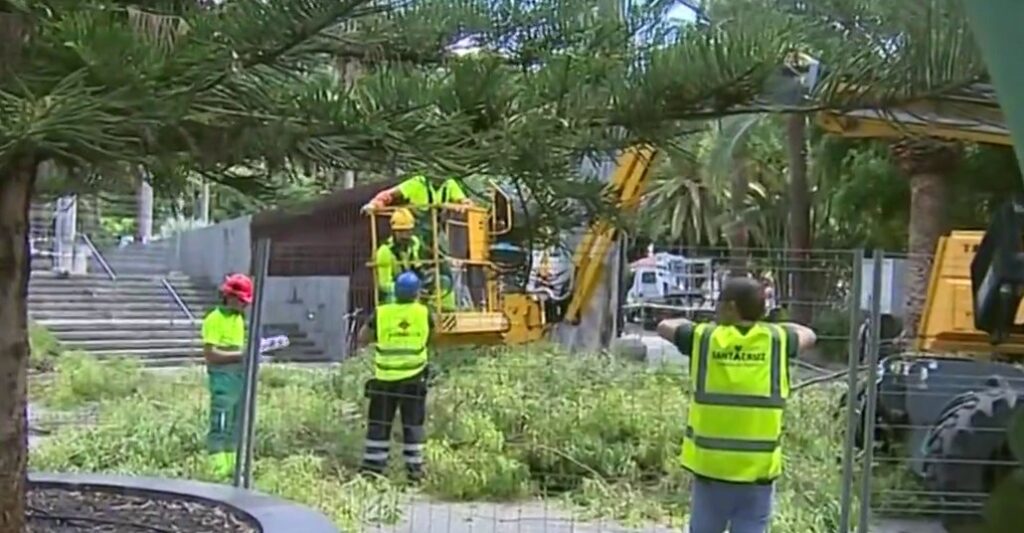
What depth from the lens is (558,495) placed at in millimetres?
6281

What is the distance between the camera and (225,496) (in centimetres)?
326

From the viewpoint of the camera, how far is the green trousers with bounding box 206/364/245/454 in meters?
5.95

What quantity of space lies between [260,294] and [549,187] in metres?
2.69

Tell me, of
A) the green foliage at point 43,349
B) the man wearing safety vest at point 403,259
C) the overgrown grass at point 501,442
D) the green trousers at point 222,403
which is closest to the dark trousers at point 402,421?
the overgrown grass at point 501,442

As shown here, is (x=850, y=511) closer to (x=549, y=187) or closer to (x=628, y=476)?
(x=628, y=476)

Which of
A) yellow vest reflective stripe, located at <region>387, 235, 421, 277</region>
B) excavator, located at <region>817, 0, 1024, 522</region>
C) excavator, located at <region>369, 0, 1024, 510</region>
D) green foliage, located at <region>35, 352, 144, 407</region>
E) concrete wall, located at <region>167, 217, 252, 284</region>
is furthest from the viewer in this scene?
concrete wall, located at <region>167, 217, 252, 284</region>

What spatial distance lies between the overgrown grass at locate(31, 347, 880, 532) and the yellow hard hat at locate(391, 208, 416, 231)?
4.10 feet

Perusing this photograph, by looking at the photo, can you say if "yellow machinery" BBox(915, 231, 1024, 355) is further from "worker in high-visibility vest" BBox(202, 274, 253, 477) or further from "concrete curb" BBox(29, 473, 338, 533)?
"concrete curb" BBox(29, 473, 338, 533)

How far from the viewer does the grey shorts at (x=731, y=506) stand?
3957 millimetres

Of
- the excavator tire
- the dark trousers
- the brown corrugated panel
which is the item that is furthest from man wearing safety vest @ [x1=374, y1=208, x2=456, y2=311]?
the excavator tire

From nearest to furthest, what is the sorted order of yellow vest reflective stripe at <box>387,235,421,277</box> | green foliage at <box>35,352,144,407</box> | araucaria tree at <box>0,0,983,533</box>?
1. araucaria tree at <box>0,0,983,533</box>
2. yellow vest reflective stripe at <box>387,235,421,277</box>
3. green foliage at <box>35,352,144,407</box>

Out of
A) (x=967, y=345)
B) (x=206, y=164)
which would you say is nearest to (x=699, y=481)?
(x=206, y=164)

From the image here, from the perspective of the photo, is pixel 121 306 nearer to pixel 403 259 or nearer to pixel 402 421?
pixel 403 259

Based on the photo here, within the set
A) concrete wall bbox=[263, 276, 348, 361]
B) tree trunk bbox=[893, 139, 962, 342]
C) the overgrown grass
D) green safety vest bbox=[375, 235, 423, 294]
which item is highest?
tree trunk bbox=[893, 139, 962, 342]
